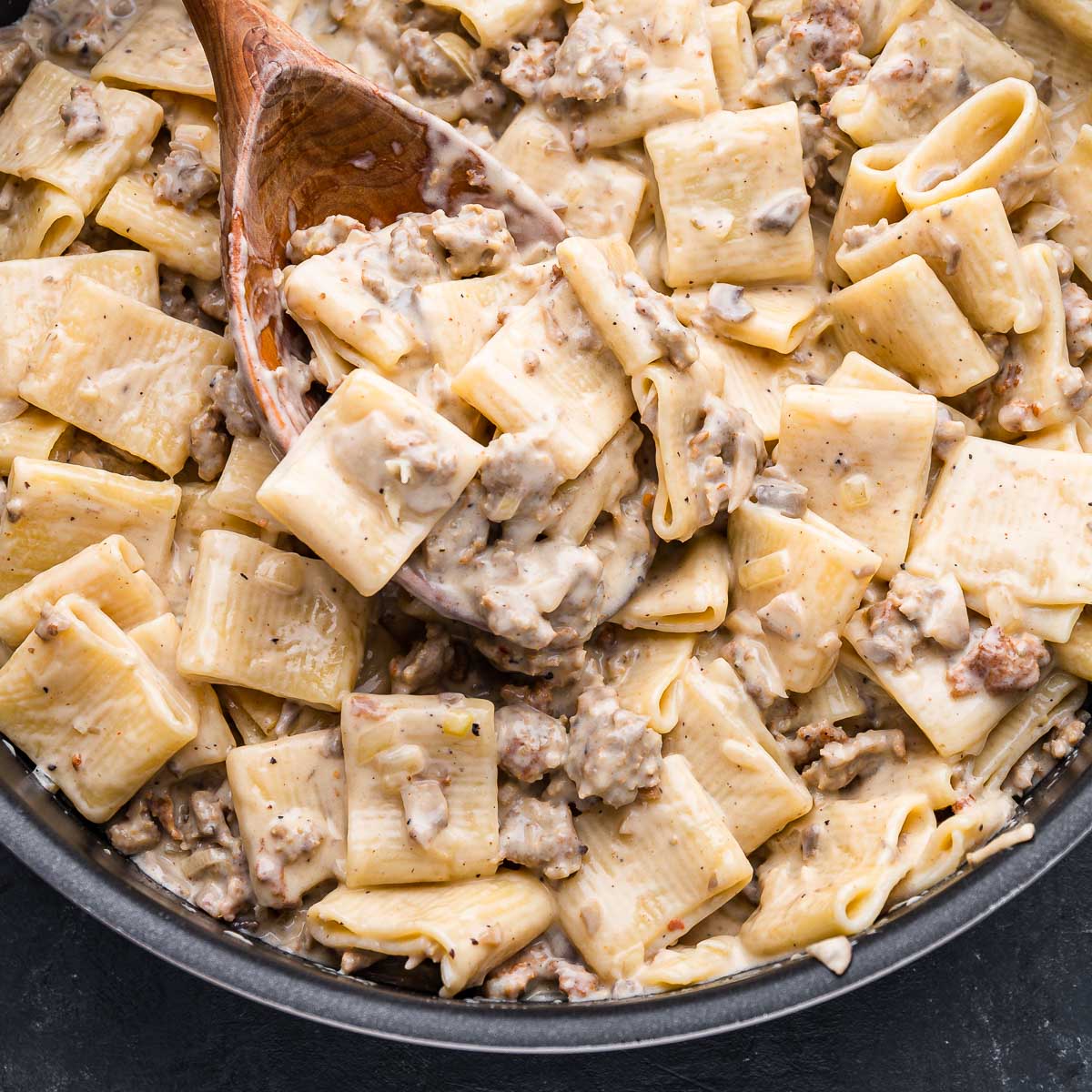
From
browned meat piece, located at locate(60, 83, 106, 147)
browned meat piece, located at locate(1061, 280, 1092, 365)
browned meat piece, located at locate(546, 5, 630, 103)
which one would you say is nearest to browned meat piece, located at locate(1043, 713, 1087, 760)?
browned meat piece, located at locate(1061, 280, 1092, 365)

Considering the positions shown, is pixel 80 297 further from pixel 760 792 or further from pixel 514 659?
pixel 760 792

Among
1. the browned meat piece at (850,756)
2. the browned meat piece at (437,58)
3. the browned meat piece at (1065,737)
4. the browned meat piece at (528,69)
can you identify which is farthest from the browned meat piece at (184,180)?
the browned meat piece at (1065,737)

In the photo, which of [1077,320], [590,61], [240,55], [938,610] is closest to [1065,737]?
[938,610]

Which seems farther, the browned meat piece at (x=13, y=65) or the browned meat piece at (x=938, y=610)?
the browned meat piece at (x=13, y=65)

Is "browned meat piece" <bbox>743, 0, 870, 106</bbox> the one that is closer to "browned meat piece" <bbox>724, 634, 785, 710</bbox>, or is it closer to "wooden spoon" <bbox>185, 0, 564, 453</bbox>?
"wooden spoon" <bbox>185, 0, 564, 453</bbox>

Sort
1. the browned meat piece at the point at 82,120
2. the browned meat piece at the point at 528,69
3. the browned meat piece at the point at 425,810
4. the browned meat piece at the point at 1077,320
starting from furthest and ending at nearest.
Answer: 1. the browned meat piece at the point at 528,69
2. the browned meat piece at the point at 82,120
3. the browned meat piece at the point at 1077,320
4. the browned meat piece at the point at 425,810

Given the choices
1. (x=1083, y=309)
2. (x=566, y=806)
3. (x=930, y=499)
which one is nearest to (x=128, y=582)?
(x=566, y=806)

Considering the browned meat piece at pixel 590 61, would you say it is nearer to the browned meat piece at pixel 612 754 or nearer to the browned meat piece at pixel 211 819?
the browned meat piece at pixel 612 754

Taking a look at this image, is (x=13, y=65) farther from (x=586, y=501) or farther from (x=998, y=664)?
(x=998, y=664)
